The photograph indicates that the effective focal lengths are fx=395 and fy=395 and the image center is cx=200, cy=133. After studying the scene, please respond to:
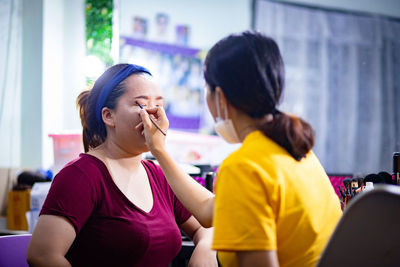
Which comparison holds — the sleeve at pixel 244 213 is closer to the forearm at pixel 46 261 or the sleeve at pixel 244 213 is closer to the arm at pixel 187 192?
the arm at pixel 187 192

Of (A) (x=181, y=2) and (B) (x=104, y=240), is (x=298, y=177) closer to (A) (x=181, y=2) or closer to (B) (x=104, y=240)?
(B) (x=104, y=240)

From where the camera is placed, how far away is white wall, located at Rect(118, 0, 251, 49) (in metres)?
4.33

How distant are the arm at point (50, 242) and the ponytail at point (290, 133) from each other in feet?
1.89

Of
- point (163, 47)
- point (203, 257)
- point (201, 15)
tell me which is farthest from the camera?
point (201, 15)

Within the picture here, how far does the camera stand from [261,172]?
722 mm

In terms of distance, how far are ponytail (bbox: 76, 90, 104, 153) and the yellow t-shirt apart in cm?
65

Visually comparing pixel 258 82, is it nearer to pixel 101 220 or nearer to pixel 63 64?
pixel 101 220

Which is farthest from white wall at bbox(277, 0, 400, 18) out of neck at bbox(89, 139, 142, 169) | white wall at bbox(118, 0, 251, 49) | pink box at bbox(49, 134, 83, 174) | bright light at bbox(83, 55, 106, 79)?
neck at bbox(89, 139, 142, 169)

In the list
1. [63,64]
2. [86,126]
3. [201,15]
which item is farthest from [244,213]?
[201,15]

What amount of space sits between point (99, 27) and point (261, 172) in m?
3.35

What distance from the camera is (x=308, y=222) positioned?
2.51 ft

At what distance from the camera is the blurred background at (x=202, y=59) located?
3180 mm

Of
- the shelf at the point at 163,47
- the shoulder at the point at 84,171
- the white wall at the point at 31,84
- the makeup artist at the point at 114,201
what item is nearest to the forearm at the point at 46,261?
the makeup artist at the point at 114,201

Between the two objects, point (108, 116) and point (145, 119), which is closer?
point (145, 119)
